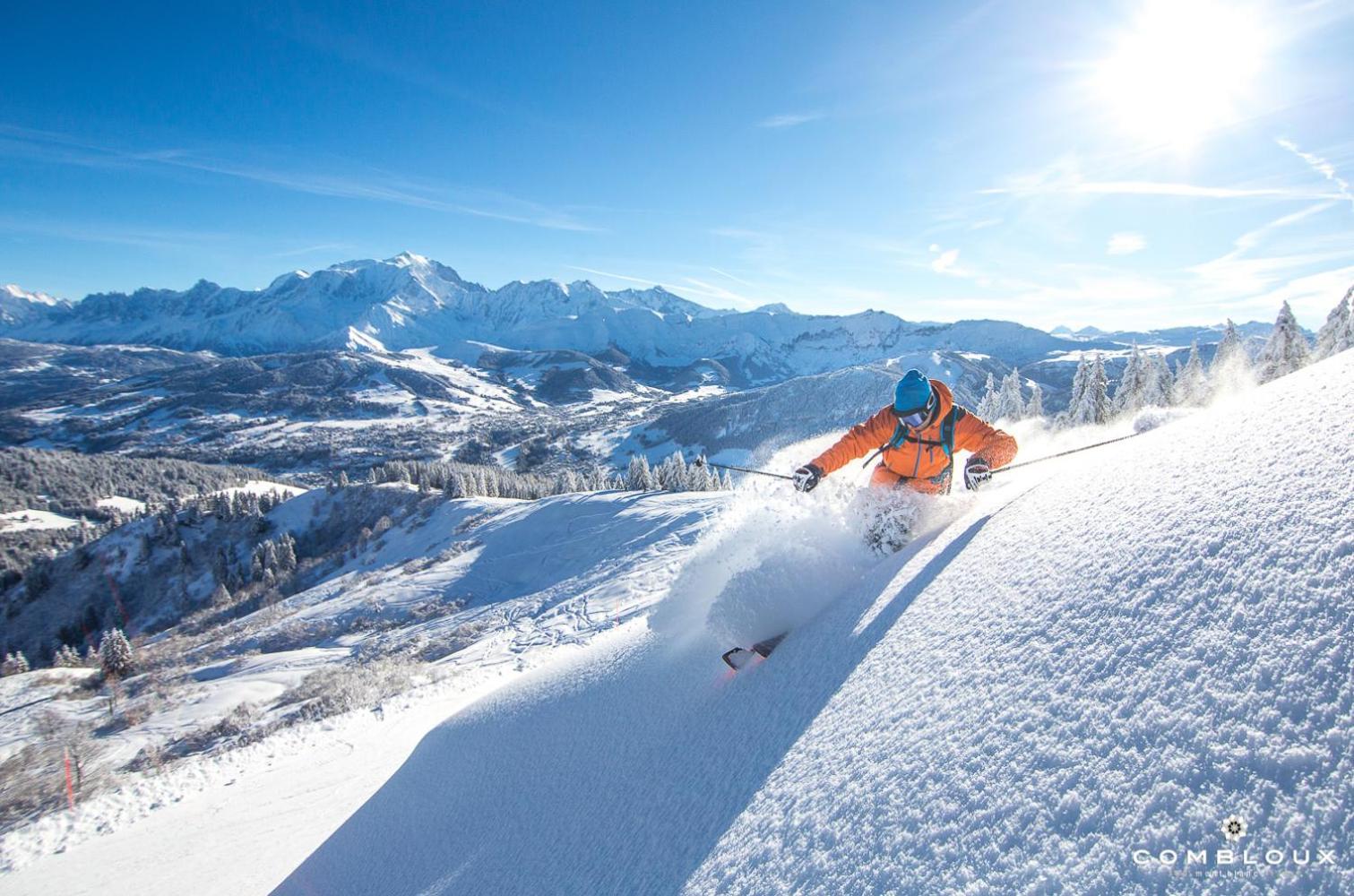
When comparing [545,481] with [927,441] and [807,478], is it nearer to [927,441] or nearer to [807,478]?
[807,478]

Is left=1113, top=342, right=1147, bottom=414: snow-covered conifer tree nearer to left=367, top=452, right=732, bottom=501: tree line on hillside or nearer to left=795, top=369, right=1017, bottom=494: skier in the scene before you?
left=367, top=452, right=732, bottom=501: tree line on hillside

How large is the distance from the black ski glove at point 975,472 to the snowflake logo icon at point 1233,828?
4237mm

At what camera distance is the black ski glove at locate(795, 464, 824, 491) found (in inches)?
235

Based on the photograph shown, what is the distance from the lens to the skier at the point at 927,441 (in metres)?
5.81

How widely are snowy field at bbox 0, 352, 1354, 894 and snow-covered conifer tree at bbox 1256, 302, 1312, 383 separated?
2732 centimetres

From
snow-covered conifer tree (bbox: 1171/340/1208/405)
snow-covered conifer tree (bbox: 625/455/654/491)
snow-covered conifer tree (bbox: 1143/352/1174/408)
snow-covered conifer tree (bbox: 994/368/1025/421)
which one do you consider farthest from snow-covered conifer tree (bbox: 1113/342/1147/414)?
snow-covered conifer tree (bbox: 625/455/654/491)

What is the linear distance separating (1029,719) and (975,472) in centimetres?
372

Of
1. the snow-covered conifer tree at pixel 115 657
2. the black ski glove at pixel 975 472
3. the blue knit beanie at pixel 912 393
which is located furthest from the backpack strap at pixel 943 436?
the snow-covered conifer tree at pixel 115 657

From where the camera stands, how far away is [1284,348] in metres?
23.7

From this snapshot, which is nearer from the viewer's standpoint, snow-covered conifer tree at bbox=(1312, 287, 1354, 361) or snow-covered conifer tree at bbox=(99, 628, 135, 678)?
snow-covered conifer tree at bbox=(1312, 287, 1354, 361)

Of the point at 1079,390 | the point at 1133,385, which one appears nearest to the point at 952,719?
the point at 1133,385

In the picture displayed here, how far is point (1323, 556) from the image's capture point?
176 cm

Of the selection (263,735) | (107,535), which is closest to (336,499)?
(107,535)

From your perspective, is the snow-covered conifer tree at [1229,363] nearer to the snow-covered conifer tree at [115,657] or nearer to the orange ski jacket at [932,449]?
the orange ski jacket at [932,449]
